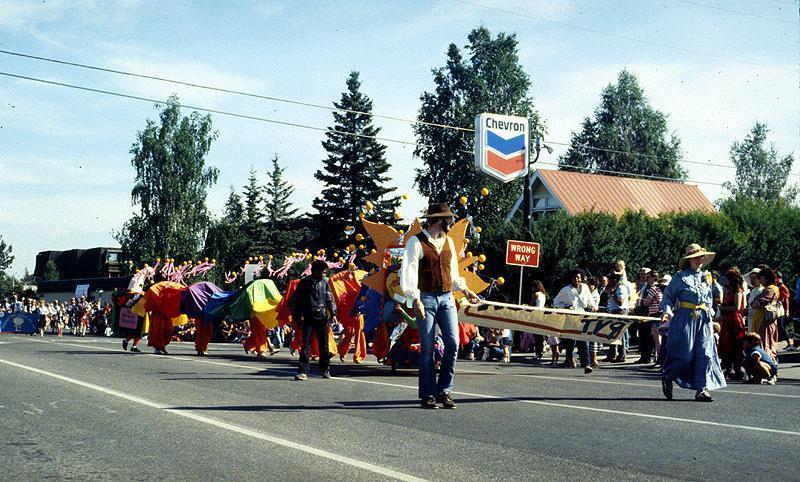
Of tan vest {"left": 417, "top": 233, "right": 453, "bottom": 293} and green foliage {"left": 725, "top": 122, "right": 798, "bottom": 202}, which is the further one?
green foliage {"left": 725, "top": 122, "right": 798, "bottom": 202}

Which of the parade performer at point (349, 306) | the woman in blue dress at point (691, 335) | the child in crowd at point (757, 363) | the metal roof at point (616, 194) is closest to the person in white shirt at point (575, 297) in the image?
the parade performer at point (349, 306)

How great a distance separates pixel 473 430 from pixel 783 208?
42.2 m

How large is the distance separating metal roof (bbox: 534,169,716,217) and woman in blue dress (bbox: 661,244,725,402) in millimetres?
34580

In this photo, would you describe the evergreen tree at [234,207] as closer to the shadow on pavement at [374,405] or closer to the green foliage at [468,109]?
the green foliage at [468,109]

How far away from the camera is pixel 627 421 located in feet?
27.4

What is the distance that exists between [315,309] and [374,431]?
615 cm

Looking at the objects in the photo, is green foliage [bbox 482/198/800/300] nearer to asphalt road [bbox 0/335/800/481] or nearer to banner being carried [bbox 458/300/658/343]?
banner being carried [bbox 458/300/658/343]

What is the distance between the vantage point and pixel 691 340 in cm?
1062

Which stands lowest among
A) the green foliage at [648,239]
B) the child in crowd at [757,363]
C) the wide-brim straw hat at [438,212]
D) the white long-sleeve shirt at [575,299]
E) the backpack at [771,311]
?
Result: the child in crowd at [757,363]

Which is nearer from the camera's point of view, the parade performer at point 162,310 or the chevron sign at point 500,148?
the parade performer at point 162,310

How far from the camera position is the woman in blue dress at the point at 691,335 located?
410 inches

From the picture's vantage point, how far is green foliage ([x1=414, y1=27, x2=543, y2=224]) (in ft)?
187

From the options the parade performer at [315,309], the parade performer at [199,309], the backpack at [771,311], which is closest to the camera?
the parade performer at [315,309]

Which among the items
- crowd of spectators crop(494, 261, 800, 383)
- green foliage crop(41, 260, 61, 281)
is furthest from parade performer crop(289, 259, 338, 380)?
green foliage crop(41, 260, 61, 281)
